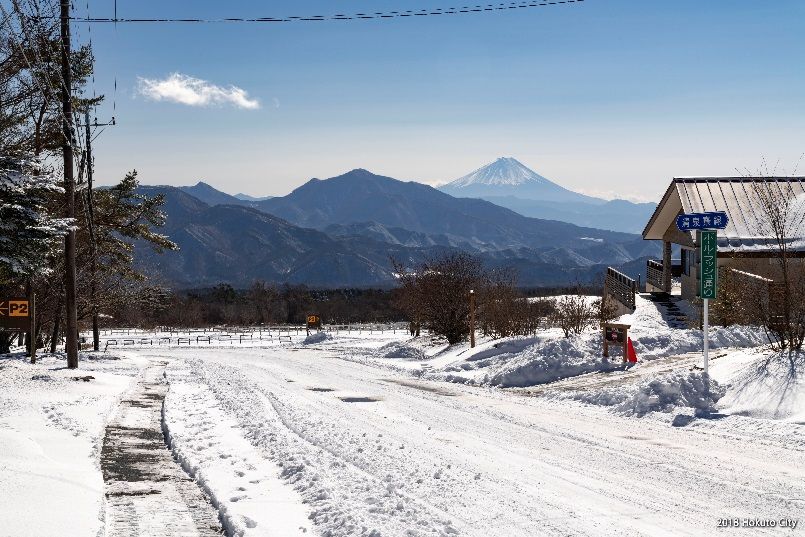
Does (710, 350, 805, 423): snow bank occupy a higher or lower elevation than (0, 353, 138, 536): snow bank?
higher

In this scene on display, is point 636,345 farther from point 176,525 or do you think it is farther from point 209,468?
point 176,525

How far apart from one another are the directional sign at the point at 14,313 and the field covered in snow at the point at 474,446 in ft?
14.9

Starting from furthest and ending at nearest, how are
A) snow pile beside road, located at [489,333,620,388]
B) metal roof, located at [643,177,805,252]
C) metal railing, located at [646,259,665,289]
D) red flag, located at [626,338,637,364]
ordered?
metal railing, located at [646,259,665,289] < metal roof, located at [643,177,805,252] < snow pile beside road, located at [489,333,620,388] < red flag, located at [626,338,637,364]

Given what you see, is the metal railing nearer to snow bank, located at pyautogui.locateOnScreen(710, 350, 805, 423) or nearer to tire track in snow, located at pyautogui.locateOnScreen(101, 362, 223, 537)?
snow bank, located at pyautogui.locateOnScreen(710, 350, 805, 423)

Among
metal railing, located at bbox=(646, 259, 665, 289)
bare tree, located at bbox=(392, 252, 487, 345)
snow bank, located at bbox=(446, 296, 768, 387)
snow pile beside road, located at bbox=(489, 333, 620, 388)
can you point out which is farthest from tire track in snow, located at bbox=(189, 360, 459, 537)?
metal railing, located at bbox=(646, 259, 665, 289)

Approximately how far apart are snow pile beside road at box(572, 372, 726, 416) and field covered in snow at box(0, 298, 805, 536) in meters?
0.04

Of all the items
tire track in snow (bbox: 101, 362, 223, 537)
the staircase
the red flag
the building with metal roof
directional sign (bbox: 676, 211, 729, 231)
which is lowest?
tire track in snow (bbox: 101, 362, 223, 537)

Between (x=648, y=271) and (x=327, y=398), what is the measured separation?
29560 millimetres

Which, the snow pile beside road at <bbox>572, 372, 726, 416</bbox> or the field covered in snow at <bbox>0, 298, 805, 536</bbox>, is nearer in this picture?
the field covered in snow at <bbox>0, 298, 805, 536</bbox>

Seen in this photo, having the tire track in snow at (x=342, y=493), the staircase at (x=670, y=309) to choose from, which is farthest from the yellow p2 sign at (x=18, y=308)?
the staircase at (x=670, y=309)

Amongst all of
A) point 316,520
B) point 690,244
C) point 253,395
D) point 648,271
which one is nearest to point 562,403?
point 253,395

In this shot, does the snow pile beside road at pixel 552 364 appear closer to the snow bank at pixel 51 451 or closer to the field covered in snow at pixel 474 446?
the field covered in snow at pixel 474 446

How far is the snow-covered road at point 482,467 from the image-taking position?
770cm

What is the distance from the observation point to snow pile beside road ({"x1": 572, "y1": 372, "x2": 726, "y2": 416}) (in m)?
14.8
